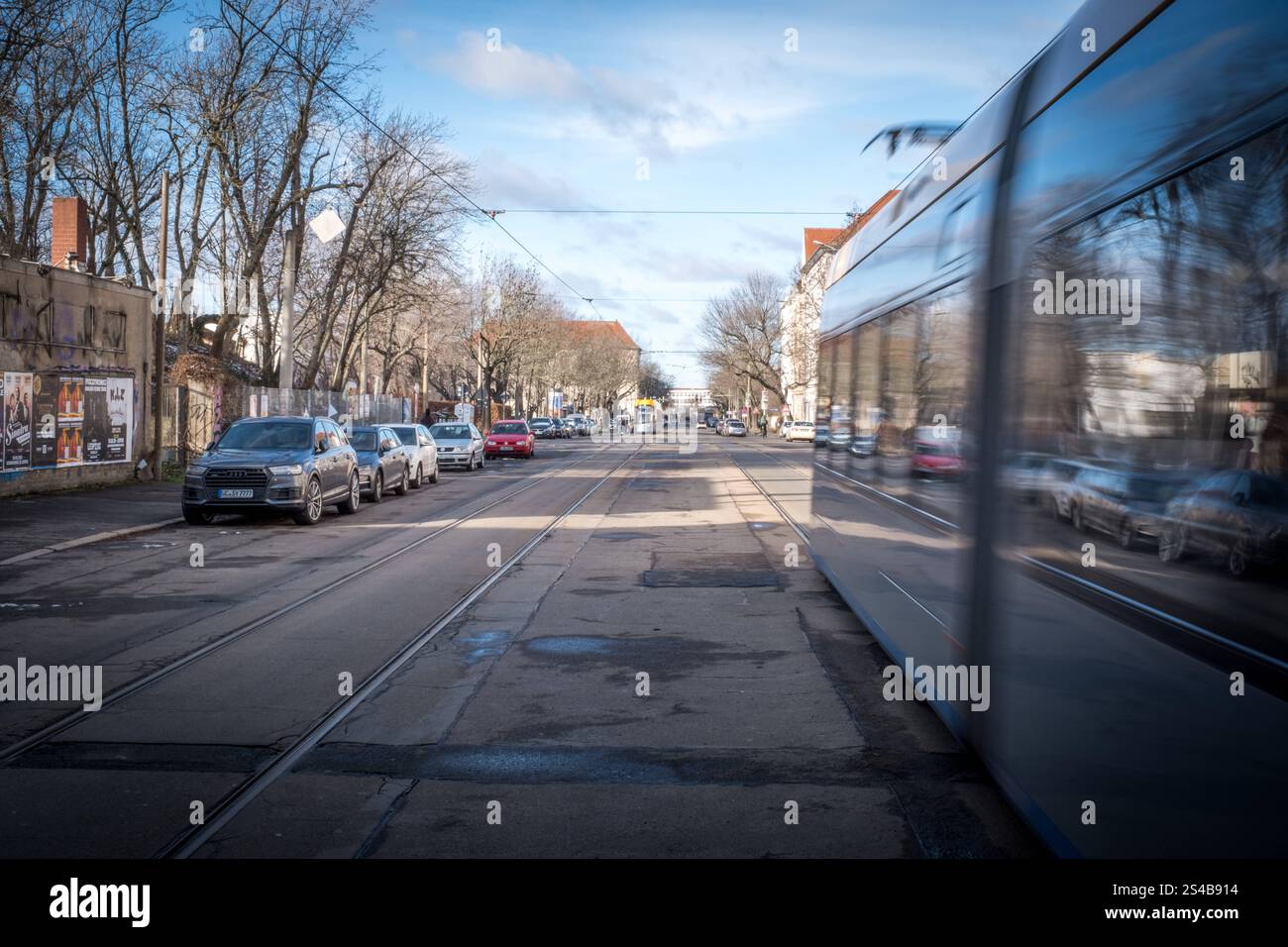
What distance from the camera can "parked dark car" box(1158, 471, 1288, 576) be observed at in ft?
8.63

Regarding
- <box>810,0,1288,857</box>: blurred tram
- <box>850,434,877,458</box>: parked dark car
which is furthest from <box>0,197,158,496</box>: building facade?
<box>810,0,1288,857</box>: blurred tram

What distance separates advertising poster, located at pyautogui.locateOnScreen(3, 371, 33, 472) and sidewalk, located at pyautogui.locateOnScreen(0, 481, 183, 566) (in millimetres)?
695

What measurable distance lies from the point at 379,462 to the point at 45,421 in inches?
243

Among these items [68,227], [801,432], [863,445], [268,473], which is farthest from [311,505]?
[801,432]

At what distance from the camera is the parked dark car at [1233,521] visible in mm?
2629

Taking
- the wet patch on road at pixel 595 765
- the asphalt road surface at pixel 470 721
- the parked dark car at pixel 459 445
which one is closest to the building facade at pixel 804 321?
the parked dark car at pixel 459 445

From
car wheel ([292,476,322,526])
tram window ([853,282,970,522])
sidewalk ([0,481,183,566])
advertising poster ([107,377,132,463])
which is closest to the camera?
tram window ([853,282,970,522])

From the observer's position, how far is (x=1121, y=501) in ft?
11.3

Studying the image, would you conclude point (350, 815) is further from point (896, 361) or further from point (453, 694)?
point (896, 361)

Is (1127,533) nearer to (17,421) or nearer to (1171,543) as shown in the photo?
(1171,543)

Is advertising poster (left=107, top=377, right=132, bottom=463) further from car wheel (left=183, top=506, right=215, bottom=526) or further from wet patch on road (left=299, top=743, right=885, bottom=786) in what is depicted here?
wet patch on road (left=299, top=743, right=885, bottom=786)

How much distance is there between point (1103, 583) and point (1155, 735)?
1.76ft

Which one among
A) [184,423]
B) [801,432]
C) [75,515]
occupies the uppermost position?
[184,423]

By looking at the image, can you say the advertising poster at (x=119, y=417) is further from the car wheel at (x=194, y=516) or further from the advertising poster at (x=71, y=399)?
the car wheel at (x=194, y=516)
